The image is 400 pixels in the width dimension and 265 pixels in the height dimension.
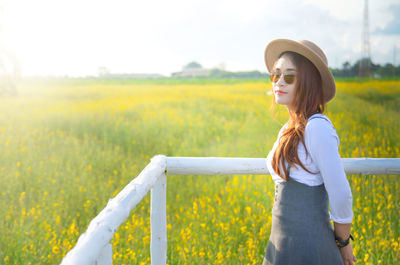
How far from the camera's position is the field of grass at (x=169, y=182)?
2.85m

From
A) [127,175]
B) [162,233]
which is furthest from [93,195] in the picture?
[162,233]

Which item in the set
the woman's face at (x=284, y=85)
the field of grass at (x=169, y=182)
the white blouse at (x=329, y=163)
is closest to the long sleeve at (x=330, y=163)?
the white blouse at (x=329, y=163)

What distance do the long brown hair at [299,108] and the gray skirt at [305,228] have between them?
89mm

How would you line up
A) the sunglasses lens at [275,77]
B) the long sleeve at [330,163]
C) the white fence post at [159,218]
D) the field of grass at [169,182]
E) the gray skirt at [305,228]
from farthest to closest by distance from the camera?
the field of grass at [169,182] → the white fence post at [159,218] → the sunglasses lens at [275,77] → the gray skirt at [305,228] → the long sleeve at [330,163]

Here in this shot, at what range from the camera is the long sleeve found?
1239mm

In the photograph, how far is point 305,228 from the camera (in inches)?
53.6

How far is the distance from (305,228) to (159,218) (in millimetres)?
793

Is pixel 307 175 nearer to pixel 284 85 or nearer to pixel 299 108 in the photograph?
pixel 299 108

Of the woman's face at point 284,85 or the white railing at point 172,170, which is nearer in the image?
the woman's face at point 284,85

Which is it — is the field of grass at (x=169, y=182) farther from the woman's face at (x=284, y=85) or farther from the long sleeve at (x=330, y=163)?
the long sleeve at (x=330, y=163)

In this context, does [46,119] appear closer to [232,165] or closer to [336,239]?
[232,165]

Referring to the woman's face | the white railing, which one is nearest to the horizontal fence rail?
the white railing

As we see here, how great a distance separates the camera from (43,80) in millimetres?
16734

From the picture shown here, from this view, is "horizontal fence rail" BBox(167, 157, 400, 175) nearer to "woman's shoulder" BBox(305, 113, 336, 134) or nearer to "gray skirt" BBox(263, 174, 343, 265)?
"gray skirt" BBox(263, 174, 343, 265)
